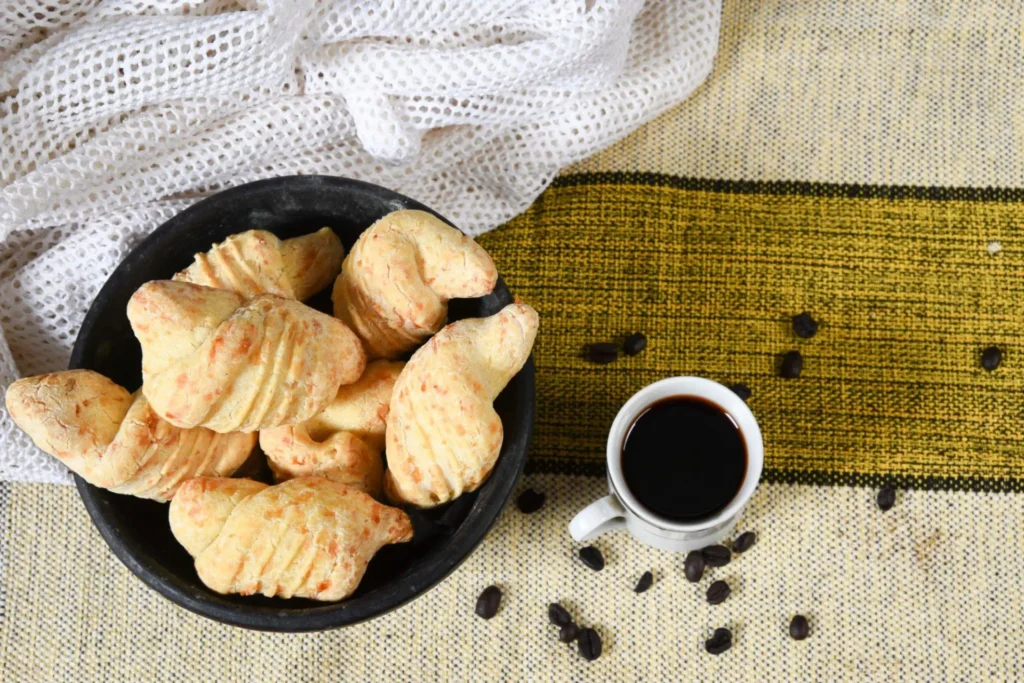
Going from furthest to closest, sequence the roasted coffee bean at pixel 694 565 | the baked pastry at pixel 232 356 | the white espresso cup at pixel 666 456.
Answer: the roasted coffee bean at pixel 694 565, the white espresso cup at pixel 666 456, the baked pastry at pixel 232 356

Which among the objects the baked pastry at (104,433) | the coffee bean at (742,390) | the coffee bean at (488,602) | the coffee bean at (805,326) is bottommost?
the coffee bean at (488,602)

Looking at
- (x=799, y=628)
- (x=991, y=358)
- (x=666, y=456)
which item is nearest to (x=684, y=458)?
(x=666, y=456)

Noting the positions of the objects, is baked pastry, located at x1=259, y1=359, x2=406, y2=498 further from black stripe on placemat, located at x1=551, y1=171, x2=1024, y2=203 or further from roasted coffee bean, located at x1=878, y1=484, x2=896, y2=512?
roasted coffee bean, located at x1=878, y1=484, x2=896, y2=512

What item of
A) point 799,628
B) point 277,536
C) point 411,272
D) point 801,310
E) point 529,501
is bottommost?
point 799,628

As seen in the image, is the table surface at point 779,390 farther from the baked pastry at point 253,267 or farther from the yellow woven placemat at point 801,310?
the baked pastry at point 253,267

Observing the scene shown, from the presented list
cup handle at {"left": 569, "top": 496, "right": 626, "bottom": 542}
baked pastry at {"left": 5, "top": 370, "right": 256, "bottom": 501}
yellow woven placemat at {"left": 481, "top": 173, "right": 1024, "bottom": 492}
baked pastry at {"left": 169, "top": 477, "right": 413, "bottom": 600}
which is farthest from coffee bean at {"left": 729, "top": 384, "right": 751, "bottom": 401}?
baked pastry at {"left": 5, "top": 370, "right": 256, "bottom": 501}

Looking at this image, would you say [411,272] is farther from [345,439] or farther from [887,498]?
[887,498]

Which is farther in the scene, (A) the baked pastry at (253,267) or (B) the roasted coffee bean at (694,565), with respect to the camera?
(B) the roasted coffee bean at (694,565)

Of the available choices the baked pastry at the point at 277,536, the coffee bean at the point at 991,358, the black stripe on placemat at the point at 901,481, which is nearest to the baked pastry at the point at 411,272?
the baked pastry at the point at 277,536
